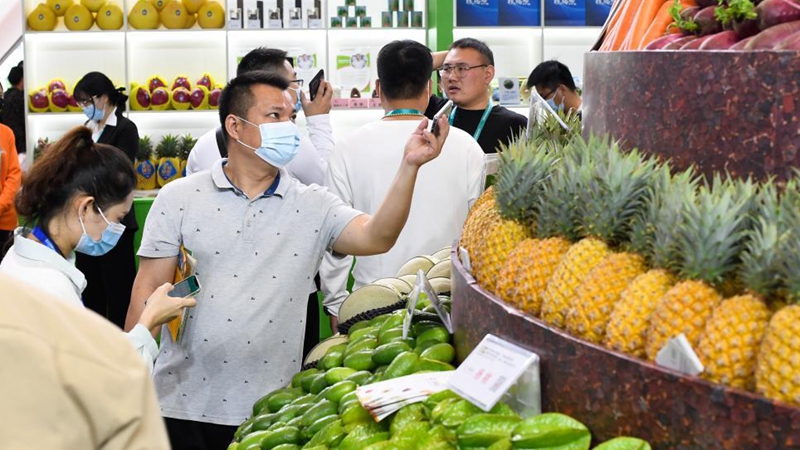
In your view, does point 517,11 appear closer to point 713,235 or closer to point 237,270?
point 237,270

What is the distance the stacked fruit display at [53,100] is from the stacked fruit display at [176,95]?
487 mm

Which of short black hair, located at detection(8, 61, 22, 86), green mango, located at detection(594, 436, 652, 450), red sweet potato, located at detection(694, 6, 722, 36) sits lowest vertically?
green mango, located at detection(594, 436, 652, 450)

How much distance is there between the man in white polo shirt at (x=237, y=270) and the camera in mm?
3178

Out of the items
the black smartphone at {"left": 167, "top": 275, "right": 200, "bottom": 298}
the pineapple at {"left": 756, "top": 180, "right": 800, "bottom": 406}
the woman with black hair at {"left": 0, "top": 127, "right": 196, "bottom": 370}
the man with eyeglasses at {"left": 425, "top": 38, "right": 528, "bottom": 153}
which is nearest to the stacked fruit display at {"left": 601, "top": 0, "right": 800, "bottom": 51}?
the pineapple at {"left": 756, "top": 180, "right": 800, "bottom": 406}

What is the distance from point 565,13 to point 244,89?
4.80 metres

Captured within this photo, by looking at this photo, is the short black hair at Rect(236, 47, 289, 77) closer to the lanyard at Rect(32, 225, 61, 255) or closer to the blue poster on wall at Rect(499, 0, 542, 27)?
the lanyard at Rect(32, 225, 61, 255)

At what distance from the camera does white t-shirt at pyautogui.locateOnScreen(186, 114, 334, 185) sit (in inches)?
173

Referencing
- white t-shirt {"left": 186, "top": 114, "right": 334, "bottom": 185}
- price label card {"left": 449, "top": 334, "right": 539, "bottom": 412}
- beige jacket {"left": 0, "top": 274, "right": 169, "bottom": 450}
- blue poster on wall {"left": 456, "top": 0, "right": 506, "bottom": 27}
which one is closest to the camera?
beige jacket {"left": 0, "top": 274, "right": 169, "bottom": 450}

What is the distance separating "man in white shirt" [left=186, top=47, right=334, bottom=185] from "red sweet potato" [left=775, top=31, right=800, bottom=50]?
8.09 ft

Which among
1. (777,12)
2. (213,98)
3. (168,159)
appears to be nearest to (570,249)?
(777,12)

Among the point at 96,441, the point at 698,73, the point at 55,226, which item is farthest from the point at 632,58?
the point at 55,226

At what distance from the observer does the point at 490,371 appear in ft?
6.06

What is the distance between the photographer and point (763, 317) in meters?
1.49

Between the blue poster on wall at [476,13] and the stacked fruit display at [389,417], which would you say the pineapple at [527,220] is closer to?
the stacked fruit display at [389,417]
